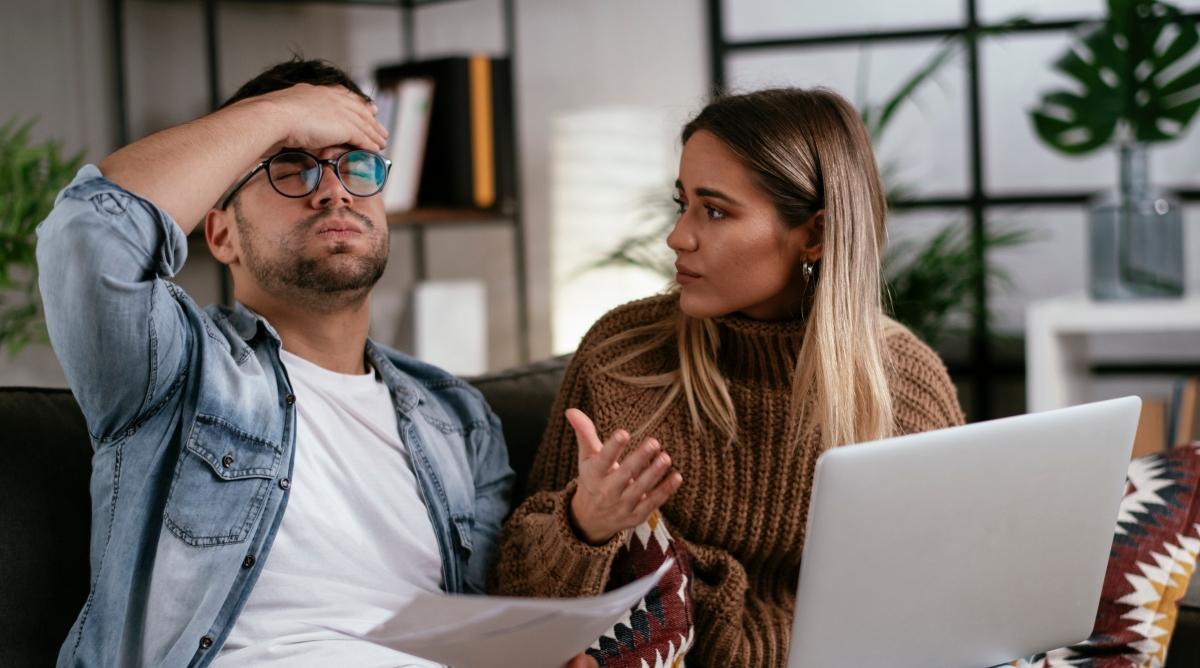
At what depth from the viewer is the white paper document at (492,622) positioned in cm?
89

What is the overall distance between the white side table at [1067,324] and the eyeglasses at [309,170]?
5.33 ft

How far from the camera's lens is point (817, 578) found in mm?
1065

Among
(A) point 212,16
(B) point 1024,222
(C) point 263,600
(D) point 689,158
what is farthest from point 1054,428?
(A) point 212,16

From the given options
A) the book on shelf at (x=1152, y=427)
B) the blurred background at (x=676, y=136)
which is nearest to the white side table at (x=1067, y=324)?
the blurred background at (x=676, y=136)

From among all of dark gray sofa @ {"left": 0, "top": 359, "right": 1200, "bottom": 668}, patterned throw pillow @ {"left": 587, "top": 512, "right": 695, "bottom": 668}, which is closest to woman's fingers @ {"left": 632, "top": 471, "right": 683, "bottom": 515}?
patterned throw pillow @ {"left": 587, "top": 512, "right": 695, "bottom": 668}

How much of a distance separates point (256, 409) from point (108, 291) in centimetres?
25

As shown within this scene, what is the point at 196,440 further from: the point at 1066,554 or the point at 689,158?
the point at 1066,554

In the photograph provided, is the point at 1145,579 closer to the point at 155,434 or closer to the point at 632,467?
the point at 632,467

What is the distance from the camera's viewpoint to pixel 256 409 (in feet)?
4.42

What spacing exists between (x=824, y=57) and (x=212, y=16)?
158cm

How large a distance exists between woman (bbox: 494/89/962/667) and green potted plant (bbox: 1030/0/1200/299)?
1.25m

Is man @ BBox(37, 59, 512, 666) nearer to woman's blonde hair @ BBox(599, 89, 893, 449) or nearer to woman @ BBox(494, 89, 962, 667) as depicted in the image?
woman @ BBox(494, 89, 962, 667)

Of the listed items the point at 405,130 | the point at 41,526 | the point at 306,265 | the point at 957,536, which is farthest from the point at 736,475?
the point at 405,130

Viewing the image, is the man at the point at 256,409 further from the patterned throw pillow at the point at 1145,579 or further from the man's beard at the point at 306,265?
the patterned throw pillow at the point at 1145,579
